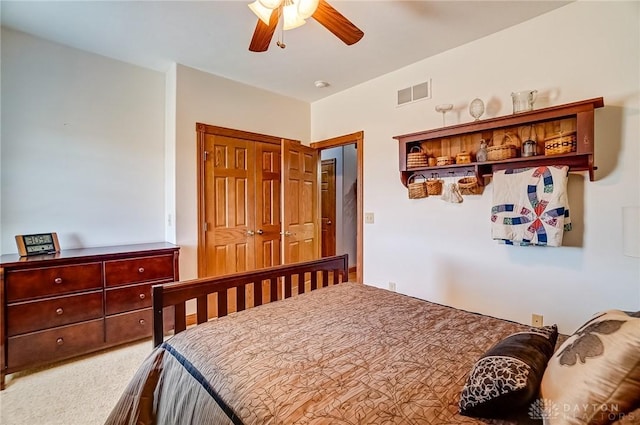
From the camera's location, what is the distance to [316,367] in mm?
1122

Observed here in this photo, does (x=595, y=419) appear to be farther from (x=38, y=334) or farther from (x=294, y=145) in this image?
(x=294, y=145)

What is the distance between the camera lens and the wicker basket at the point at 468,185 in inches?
101

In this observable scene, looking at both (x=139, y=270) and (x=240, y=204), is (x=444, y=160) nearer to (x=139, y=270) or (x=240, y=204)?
(x=240, y=204)

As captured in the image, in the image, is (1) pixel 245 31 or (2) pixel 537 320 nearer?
(2) pixel 537 320

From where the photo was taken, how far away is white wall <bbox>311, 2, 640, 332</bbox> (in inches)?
A: 78.7

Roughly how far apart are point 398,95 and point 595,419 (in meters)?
3.08

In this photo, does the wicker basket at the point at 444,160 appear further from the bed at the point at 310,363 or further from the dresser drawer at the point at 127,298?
the dresser drawer at the point at 127,298

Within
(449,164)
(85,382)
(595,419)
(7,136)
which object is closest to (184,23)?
(7,136)

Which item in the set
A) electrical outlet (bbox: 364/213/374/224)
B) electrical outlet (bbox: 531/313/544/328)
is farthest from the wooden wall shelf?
electrical outlet (bbox: 531/313/544/328)

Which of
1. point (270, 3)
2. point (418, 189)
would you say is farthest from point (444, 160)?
point (270, 3)

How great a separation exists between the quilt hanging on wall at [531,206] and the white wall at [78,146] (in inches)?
129

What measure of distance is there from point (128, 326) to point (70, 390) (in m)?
0.60

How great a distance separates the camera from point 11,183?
2482mm

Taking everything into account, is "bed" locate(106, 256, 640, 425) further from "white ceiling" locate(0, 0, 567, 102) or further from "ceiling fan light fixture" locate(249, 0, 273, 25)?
"white ceiling" locate(0, 0, 567, 102)
